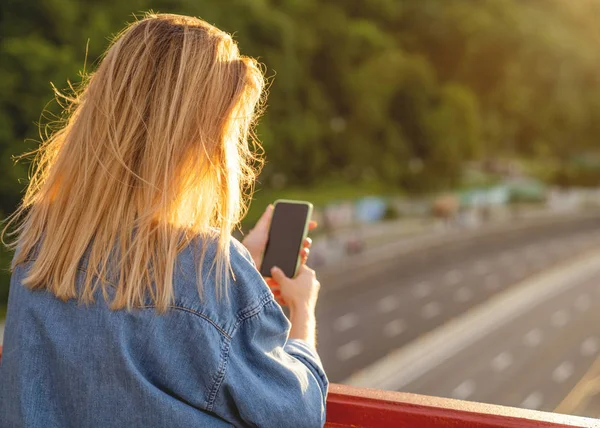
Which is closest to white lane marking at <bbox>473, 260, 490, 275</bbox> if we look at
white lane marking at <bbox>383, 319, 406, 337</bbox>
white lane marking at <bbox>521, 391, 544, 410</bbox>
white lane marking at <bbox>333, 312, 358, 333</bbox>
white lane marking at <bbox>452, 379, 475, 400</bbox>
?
white lane marking at <bbox>383, 319, 406, 337</bbox>

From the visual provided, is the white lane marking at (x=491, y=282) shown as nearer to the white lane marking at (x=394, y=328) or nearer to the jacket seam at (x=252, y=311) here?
the white lane marking at (x=394, y=328)

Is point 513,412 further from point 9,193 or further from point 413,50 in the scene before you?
point 413,50

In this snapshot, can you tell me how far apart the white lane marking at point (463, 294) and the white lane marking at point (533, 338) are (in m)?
3.93

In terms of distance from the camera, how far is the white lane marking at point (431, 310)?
40.5 meters

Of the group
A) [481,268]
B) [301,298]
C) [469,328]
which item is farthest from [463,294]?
[301,298]

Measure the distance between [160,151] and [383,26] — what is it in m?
47.7

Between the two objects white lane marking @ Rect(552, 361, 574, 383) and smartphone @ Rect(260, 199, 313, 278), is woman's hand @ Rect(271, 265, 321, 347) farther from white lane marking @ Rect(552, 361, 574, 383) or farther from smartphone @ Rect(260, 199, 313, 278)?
white lane marking @ Rect(552, 361, 574, 383)

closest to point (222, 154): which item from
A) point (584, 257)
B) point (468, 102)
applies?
point (468, 102)

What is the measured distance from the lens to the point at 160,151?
125 centimetres

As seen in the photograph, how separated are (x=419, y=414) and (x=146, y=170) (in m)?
0.77

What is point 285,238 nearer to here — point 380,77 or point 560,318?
point 380,77

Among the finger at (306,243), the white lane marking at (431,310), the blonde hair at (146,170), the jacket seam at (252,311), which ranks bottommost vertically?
the white lane marking at (431,310)

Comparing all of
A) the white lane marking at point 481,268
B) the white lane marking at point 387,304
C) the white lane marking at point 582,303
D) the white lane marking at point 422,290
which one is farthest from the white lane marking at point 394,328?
the white lane marking at point 582,303

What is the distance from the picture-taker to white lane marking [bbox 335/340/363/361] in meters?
35.0
